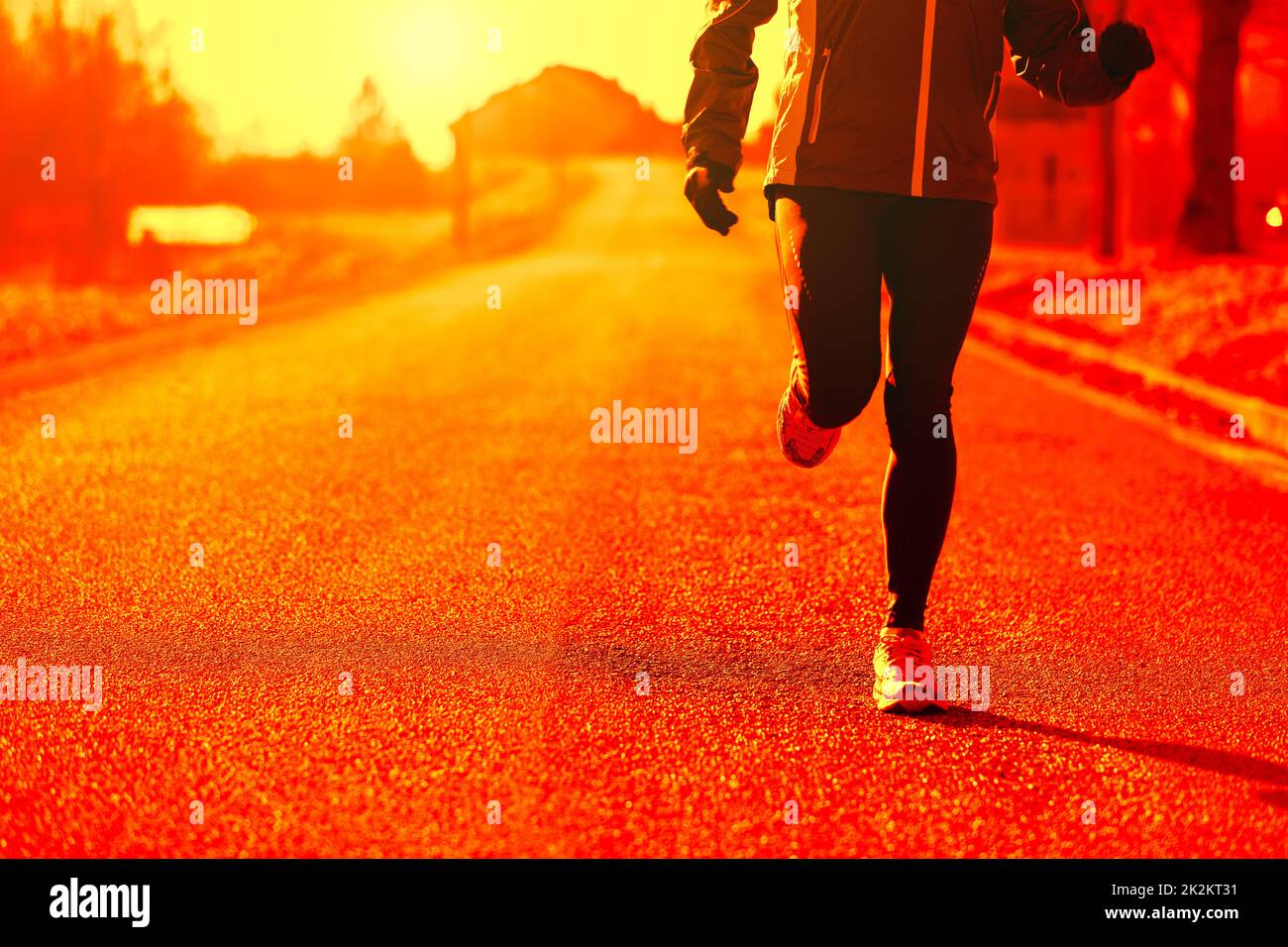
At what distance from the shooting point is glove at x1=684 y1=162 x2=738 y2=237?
3.84 meters

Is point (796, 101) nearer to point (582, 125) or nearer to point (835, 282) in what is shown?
point (835, 282)

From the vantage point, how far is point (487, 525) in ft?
19.9

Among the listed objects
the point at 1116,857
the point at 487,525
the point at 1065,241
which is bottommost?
the point at 1116,857

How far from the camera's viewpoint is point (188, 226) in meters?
40.4

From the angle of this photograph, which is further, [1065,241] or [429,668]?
[1065,241]

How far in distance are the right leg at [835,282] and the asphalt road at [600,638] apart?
831 mm

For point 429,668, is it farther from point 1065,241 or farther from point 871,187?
point 1065,241

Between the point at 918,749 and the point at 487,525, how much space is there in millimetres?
2997

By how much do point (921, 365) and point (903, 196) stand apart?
1.37 feet

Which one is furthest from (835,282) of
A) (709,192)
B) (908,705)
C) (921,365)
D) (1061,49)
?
(908,705)

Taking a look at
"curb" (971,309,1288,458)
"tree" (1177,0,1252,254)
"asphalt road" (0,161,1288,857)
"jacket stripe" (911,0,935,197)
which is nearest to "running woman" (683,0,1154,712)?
"jacket stripe" (911,0,935,197)

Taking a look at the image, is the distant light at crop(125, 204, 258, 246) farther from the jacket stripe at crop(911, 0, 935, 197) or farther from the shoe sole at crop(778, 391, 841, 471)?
the jacket stripe at crop(911, 0, 935, 197)

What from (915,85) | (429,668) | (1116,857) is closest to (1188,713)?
(1116,857)

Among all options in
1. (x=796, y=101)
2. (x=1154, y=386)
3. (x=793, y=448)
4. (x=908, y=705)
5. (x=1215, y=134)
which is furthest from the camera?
(x=1215, y=134)
